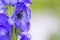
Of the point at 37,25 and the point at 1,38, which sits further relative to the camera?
the point at 37,25

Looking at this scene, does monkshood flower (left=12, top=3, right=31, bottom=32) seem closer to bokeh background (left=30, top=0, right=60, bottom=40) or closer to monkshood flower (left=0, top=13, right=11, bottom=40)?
monkshood flower (left=0, top=13, right=11, bottom=40)

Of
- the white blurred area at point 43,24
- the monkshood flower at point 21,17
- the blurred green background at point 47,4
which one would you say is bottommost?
the white blurred area at point 43,24

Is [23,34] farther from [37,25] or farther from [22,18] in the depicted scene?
[37,25]

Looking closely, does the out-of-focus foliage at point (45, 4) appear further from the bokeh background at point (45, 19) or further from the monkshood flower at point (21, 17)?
the monkshood flower at point (21, 17)

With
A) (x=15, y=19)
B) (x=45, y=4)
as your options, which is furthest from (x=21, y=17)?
(x=45, y=4)

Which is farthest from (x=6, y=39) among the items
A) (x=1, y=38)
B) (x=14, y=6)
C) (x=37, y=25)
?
(x=37, y=25)

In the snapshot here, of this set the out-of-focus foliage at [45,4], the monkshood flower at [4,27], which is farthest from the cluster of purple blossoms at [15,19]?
the out-of-focus foliage at [45,4]
